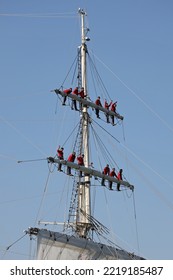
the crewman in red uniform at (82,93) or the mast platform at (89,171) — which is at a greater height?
the crewman in red uniform at (82,93)

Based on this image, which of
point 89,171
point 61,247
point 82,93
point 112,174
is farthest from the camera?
point 82,93

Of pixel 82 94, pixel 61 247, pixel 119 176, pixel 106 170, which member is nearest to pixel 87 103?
pixel 82 94

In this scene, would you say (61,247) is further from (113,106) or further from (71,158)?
(113,106)

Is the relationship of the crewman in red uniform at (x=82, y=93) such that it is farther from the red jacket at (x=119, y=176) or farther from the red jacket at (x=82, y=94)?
the red jacket at (x=119, y=176)

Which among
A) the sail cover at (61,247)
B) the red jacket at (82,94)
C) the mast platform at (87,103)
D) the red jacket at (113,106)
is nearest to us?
the sail cover at (61,247)

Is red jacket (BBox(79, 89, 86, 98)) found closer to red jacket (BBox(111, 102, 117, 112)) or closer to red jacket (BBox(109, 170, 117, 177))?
red jacket (BBox(111, 102, 117, 112))

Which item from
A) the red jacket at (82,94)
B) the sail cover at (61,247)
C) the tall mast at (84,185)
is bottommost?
the sail cover at (61,247)

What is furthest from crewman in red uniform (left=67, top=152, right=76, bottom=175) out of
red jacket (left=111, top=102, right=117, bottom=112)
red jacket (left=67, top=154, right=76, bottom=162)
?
red jacket (left=111, top=102, right=117, bottom=112)

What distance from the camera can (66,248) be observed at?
131ft

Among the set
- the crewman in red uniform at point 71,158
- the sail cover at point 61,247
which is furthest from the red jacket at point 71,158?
the sail cover at point 61,247
